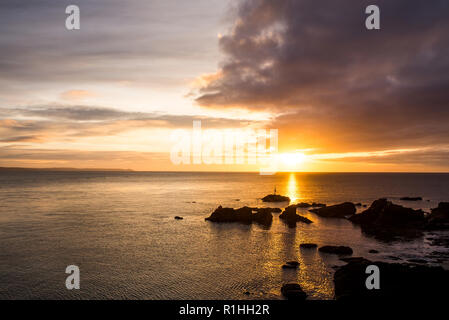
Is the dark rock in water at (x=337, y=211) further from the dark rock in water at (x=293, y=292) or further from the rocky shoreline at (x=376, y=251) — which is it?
the dark rock in water at (x=293, y=292)

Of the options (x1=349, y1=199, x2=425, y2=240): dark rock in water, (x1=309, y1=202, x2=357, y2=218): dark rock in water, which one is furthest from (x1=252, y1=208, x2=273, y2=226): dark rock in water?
(x1=349, y1=199, x2=425, y2=240): dark rock in water

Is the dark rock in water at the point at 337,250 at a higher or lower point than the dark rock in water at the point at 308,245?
higher

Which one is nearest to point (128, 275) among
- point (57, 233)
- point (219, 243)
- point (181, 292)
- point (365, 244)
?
point (181, 292)

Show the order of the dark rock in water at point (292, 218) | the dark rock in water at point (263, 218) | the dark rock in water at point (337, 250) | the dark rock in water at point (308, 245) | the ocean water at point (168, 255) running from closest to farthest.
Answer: the ocean water at point (168, 255), the dark rock in water at point (337, 250), the dark rock in water at point (308, 245), the dark rock in water at point (292, 218), the dark rock in water at point (263, 218)

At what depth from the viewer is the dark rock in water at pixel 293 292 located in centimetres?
2733

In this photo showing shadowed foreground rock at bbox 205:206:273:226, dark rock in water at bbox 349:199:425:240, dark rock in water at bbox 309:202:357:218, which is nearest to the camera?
dark rock in water at bbox 349:199:425:240

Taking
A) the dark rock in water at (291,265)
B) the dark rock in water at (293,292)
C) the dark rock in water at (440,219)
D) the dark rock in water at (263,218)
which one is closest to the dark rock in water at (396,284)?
the dark rock in water at (293,292)

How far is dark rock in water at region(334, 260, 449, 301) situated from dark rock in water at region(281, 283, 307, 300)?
3.39m

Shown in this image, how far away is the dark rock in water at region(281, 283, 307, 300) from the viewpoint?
2733cm

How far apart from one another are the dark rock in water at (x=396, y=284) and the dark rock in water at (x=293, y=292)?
11.1 ft

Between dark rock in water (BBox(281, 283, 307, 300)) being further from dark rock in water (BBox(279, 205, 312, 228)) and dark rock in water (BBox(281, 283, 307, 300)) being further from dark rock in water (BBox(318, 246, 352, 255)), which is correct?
dark rock in water (BBox(279, 205, 312, 228))

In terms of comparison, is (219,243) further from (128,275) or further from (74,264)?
(74,264)

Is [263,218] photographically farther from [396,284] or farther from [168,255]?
[396,284]

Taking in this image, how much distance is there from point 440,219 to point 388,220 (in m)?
13.4
